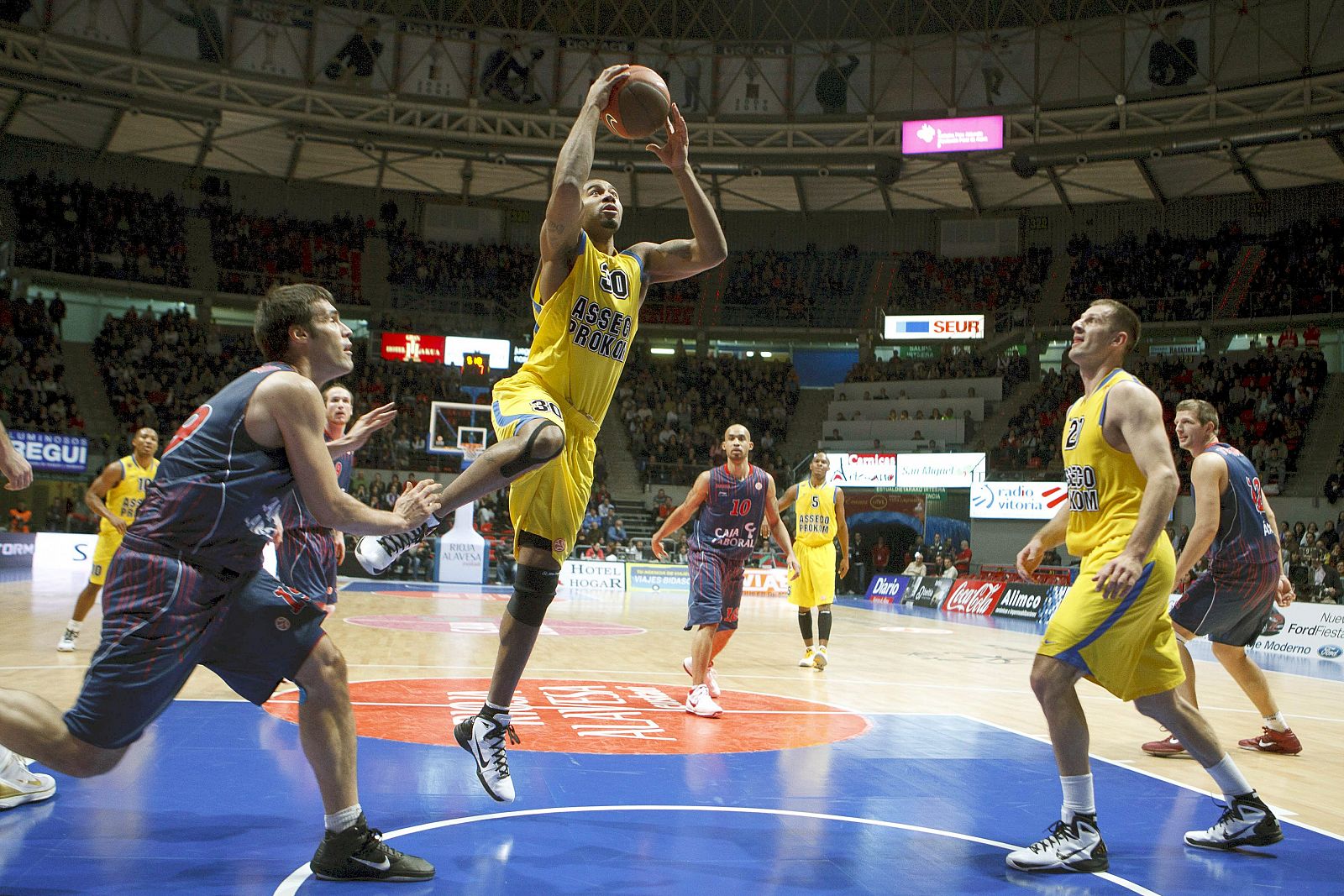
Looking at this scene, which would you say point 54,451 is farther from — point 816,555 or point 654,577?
point 816,555

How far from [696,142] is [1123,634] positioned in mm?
25514

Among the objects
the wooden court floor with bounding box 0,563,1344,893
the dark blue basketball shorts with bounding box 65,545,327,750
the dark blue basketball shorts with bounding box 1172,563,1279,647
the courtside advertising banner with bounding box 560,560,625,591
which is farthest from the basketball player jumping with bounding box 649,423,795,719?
the courtside advertising banner with bounding box 560,560,625,591

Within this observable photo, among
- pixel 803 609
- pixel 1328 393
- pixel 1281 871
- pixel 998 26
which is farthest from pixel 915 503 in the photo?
pixel 1281 871

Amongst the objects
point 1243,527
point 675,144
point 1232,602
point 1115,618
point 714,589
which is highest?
point 675,144

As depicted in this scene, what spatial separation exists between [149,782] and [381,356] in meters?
27.8

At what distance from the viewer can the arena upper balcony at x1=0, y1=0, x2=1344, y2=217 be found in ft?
79.9

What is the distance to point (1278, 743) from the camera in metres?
6.84

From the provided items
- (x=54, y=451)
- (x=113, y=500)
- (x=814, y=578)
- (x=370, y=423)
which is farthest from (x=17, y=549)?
(x=370, y=423)

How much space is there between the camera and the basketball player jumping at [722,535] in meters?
7.90

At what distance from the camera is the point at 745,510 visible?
820 cm

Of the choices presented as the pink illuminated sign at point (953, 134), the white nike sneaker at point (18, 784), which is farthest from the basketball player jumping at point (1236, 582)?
the pink illuminated sign at point (953, 134)

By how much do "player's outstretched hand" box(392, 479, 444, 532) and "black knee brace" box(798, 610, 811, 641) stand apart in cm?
774

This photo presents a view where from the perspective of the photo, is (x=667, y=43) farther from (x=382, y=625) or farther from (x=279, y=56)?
(x=382, y=625)

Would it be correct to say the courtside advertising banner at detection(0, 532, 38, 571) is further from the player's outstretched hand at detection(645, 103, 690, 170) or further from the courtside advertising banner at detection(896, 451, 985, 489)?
the courtside advertising banner at detection(896, 451, 985, 489)
